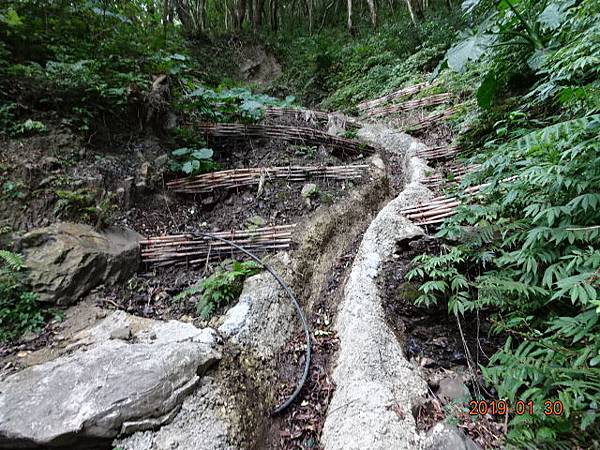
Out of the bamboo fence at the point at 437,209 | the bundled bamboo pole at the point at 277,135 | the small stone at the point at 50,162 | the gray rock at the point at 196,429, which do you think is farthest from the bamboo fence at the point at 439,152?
the small stone at the point at 50,162

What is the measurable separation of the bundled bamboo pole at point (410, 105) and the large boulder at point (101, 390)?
216 inches

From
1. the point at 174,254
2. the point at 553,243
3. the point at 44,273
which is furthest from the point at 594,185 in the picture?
the point at 44,273

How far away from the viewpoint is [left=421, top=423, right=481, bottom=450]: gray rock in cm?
138

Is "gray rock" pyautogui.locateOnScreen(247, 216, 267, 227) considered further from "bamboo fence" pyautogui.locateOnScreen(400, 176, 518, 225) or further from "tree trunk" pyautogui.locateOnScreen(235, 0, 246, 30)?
"tree trunk" pyautogui.locateOnScreen(235, 0, 246, 30)

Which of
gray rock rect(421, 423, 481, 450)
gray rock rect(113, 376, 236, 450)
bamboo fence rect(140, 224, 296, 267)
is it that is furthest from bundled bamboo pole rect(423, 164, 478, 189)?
gray rock rect(113, 376, 236, 450)

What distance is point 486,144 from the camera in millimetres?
2660

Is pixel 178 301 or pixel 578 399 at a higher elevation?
pixel 178 301

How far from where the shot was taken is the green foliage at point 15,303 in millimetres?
1943

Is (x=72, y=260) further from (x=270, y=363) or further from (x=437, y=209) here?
(x=437, y=209)

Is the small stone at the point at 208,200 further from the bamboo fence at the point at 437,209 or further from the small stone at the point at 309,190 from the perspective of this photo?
the bamboo fence at the point at 437,209

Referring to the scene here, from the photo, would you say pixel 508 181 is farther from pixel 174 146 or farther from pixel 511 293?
pixel 174 146

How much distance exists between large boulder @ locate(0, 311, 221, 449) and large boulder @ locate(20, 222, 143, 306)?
21.6 inches

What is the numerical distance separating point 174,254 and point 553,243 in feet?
8.89

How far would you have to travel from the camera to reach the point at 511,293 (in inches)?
63.7
